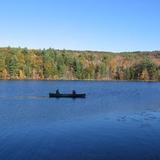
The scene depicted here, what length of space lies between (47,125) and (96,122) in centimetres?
709

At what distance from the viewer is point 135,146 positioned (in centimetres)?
3738

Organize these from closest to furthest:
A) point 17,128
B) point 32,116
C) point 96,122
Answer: point 17,128
point 96,122
point 32,116

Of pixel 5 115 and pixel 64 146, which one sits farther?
pixel 5 115

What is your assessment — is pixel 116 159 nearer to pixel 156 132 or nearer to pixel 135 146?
pixel 135 146

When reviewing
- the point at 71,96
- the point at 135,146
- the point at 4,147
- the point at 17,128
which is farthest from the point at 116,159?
the point at 71,96

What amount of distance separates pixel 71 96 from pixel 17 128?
52119 mm

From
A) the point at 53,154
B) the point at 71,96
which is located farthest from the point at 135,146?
the point at 71,96

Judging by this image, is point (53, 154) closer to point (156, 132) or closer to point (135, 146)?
point (135, 146)

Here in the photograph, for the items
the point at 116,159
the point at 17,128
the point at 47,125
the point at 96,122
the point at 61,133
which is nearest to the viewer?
the point at 116,159

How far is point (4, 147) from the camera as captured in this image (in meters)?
36.0

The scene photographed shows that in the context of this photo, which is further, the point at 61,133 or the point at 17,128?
the point at 17,128

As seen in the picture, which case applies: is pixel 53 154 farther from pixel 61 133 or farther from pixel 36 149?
pixel 61 133

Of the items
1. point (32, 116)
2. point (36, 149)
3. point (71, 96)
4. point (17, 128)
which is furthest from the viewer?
point (71, 96)

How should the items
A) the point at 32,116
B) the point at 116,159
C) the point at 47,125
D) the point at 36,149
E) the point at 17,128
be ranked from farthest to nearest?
the point at 32,116, the point at 47,125, the point at 17,128, the point at 36,149, the point at 116,159
